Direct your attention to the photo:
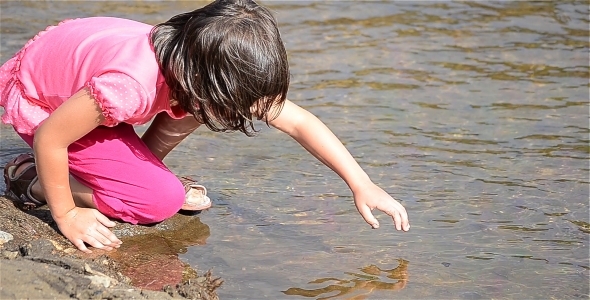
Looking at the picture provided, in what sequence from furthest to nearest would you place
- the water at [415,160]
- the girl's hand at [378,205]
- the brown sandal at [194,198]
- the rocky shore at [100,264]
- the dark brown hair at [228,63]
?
the brown sandal at [194,198]
the water at [415,160]
the girl's hand at [378,205]
the dark brown hair at [228,63]
the rocky shore at [100,264]

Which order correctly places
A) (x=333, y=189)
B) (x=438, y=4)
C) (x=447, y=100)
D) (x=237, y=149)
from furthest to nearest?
(x=438, y=4)
(x=447, y=100)
(x=237, y=149)
(x=333, y=189)

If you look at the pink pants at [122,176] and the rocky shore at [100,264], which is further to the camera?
the pink pants at [122,176]

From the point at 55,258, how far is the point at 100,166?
2.02 ft

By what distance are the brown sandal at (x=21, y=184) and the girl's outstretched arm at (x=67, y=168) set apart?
0.27 metres

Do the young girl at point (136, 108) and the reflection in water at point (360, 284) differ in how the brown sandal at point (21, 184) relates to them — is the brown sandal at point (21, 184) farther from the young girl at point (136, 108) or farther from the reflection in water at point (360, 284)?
the reflection in water at point (360, 284)

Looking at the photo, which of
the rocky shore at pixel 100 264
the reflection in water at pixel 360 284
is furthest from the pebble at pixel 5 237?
the reflection in water at pixel 360 284

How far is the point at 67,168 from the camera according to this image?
2949mm

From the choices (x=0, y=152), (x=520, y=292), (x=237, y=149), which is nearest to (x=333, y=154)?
(x=520, y=292)

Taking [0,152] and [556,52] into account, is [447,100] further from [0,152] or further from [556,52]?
[0,152]

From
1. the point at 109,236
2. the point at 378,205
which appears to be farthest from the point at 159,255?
the point at 378,205

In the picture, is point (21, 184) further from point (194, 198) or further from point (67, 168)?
point (194, 198)

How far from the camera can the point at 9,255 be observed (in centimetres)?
261

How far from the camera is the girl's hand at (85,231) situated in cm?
305

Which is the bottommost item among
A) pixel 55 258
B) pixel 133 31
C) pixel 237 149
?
pixel 237 149
